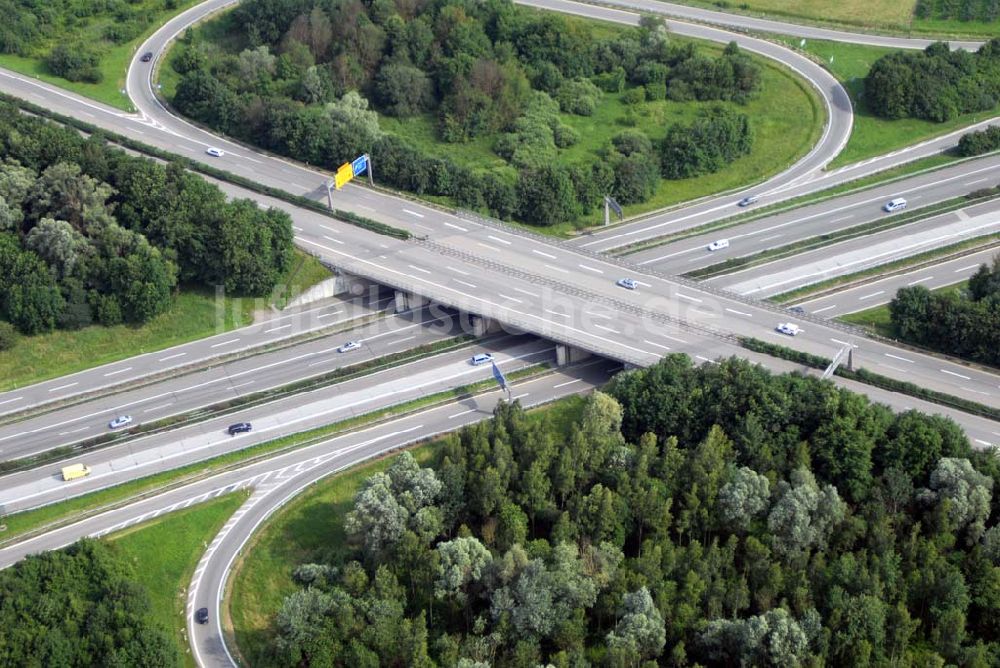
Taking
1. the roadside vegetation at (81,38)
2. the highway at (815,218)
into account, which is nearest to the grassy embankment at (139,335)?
the highway at (815,218)

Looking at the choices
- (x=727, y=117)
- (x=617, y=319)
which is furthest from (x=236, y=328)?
(x=727, y=117)

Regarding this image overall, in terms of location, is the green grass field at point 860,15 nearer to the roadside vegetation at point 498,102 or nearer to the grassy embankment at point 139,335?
the roadside vegetation at point 498,102

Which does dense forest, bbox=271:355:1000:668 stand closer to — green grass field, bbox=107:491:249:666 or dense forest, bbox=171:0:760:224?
green grass field, bbox=107:491:249:666

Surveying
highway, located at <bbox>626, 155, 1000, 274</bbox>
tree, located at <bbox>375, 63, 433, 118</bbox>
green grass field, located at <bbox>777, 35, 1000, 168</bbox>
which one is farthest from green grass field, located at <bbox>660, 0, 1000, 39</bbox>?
tree, located at <bbox>375, 63, 433, 118</bbox>

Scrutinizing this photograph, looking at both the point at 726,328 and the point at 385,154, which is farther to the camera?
the point at 385,154

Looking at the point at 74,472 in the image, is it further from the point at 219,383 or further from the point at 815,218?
the point at 815,218

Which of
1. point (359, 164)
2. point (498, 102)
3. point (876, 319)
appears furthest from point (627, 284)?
point (498, 102)

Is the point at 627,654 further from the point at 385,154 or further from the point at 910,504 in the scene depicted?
the point at 385,154
